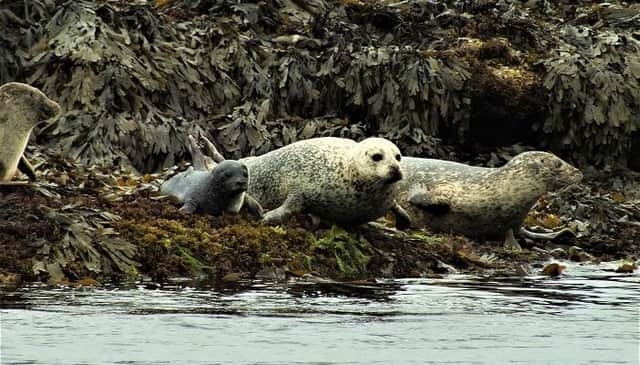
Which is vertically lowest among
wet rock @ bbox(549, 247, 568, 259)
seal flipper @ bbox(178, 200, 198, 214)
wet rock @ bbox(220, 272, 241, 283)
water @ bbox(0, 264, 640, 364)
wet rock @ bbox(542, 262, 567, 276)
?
wet rock @ bbox(549, 247, 568, 259)

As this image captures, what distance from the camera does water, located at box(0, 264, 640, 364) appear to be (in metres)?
7.78

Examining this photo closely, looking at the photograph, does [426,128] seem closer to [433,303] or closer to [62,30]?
[62,30]

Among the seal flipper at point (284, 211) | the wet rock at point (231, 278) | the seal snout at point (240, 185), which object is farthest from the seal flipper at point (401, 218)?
the wet rock at point (231, 278)

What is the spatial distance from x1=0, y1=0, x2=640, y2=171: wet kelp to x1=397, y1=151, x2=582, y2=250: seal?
2.73 metres

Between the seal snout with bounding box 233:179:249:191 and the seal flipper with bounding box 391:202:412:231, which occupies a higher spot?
the seal snout with bounding box 233:179:249:191

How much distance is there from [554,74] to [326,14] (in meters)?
2.57

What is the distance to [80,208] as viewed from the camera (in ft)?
36.1

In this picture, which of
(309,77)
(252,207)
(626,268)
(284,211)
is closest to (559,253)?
(626,268)

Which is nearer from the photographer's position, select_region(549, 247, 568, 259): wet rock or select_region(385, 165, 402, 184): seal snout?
select_region(385, 165, 402, 184): seal snout

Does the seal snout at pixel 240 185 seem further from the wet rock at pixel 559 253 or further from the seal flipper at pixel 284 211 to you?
the wet rock at pixel 559 253

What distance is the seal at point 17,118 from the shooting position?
455 inches

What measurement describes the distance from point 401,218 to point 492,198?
94 cm

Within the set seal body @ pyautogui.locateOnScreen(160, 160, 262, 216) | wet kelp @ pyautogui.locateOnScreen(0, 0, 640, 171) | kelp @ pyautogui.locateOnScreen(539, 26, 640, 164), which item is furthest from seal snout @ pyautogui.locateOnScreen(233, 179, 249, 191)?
kelp @ pyautogui.locateOnScreen(539, 26, 640, 164)

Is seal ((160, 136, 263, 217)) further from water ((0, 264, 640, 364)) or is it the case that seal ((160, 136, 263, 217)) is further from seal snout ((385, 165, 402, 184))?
water ((0, 264, 640, 364))
